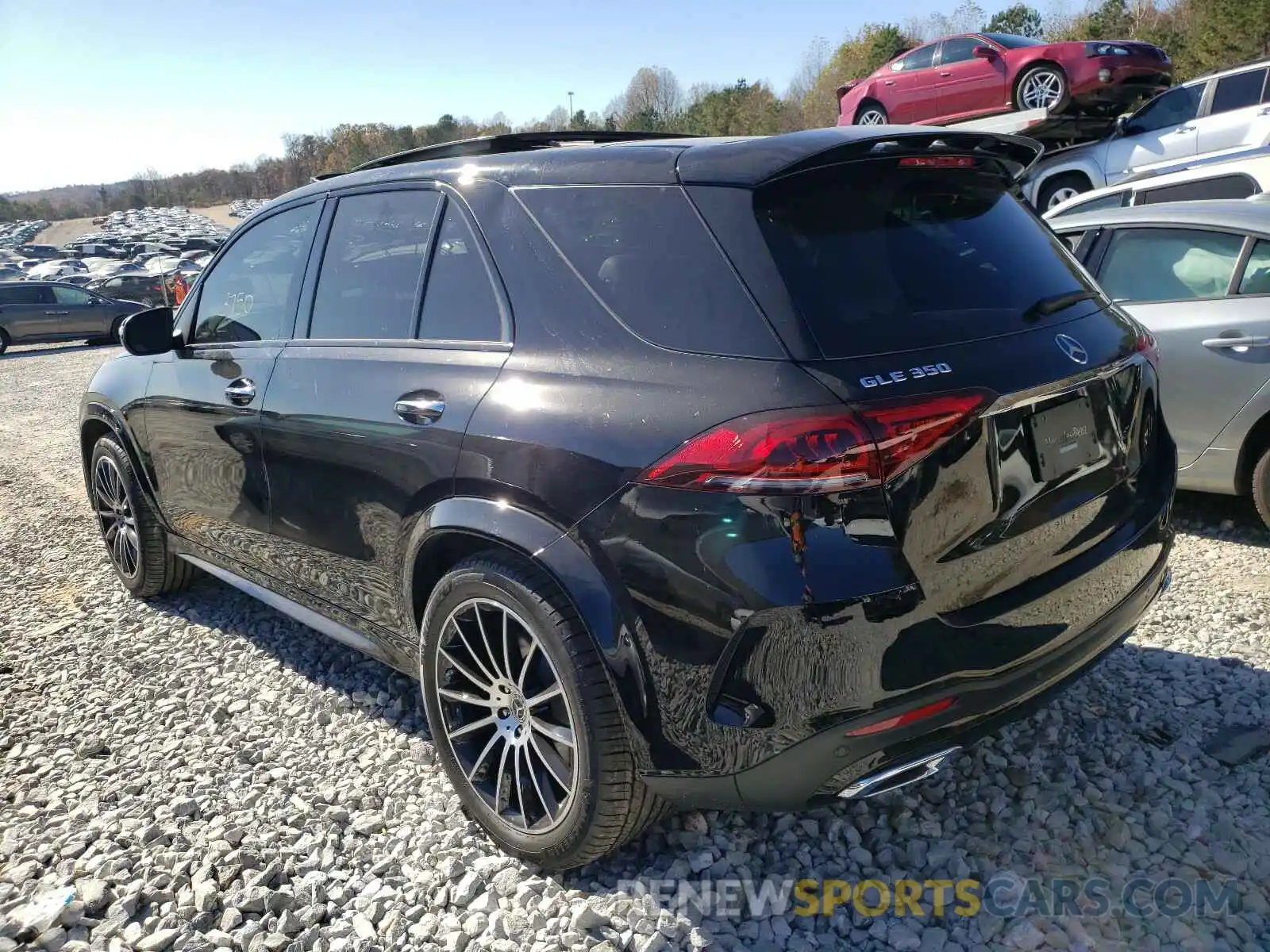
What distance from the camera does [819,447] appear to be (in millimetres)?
1864

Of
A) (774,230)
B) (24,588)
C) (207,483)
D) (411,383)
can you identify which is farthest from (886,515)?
(24,588)

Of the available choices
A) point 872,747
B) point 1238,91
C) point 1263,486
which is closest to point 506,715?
point 872,747

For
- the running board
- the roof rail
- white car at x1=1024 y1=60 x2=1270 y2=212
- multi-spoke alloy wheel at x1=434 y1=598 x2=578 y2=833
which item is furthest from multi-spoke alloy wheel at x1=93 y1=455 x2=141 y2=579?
white car at x1=1024 y1=60 x2=1270 y2=212

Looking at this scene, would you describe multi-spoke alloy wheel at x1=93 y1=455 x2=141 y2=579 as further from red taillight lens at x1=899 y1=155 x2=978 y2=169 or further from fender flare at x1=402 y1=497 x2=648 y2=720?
red taillight lens at x1=899 y1=155 x2=978 y2=169

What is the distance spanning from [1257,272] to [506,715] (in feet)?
13.0

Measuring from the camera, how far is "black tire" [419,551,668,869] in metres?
2.17

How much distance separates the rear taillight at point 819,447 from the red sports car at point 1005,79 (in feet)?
39.5

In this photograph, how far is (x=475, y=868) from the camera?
8.31ft

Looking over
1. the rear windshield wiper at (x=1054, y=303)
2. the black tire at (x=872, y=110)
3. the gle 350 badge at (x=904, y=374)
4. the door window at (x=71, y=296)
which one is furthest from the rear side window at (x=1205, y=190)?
the door window at (x=71, y=296)

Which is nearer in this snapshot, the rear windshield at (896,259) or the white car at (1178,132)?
the rear windshield at (896,259)

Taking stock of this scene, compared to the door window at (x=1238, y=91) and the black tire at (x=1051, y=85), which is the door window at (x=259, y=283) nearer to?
the black tire at (x=1051, y=85)

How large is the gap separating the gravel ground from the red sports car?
10281 millimetres

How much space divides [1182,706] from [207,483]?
361 centimetres

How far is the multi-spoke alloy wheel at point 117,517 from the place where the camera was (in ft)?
14.9
